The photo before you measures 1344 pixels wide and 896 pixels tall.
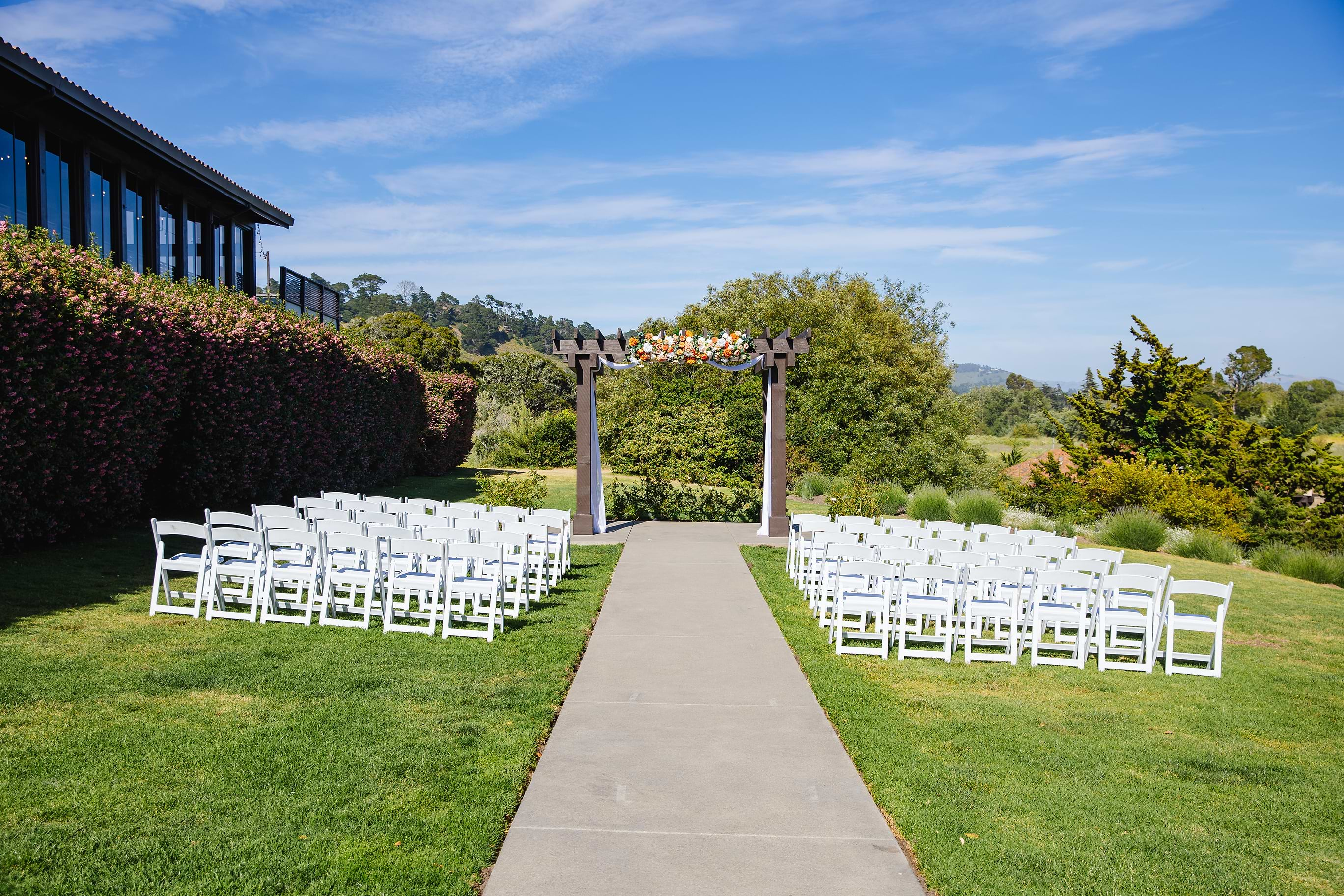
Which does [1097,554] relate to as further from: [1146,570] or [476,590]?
[476,590]

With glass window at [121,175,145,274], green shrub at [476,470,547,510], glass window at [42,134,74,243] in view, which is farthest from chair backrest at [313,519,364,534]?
glass window at [121,175,145,274]

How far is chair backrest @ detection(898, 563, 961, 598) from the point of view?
8.58 metres

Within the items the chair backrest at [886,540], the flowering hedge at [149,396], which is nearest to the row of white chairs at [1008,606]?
the chair backrest at [886,540]

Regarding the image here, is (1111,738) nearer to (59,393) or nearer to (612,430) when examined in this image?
(59,393)

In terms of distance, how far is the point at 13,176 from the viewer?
52.0 feet

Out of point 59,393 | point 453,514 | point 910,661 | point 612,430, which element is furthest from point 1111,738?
point 612,430

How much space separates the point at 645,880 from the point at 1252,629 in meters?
9.84

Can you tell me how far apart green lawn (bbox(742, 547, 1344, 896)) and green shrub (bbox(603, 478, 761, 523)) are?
34.8ft

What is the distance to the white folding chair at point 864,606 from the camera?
897 cm

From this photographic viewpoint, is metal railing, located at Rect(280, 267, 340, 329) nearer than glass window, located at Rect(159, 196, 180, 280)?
No

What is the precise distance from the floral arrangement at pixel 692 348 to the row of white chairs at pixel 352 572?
7.87 metres

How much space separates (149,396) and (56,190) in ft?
25.0

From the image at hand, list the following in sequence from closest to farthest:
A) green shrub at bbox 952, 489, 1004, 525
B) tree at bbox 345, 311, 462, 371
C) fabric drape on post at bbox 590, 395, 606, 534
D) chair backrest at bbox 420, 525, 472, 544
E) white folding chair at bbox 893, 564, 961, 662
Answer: white folding chair at bbox 893, 564, 961, 662 < chair backrest at bbox 420, 525, 472, 544 < fabric drape on post at bbox 590, 395, 606, 534 < green shrub at bbox 952, 489, 1004, 525 < tree at bbox 345, 311, 462, 371

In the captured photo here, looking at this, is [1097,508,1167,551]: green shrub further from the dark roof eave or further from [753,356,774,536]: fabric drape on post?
the dark roof eave
